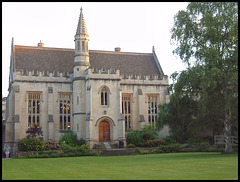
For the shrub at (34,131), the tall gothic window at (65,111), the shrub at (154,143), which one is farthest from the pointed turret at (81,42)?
the shrub at (154,143)

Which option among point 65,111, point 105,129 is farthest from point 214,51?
Result: point 65,111

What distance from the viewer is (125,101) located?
42.0 m

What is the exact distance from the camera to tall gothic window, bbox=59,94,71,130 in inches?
1555

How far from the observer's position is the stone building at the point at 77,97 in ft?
124

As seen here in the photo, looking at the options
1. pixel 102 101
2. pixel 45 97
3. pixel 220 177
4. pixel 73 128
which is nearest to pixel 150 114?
pixel 102 101

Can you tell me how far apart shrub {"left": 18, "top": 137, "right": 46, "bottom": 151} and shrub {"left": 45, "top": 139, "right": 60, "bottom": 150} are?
0.63 metres

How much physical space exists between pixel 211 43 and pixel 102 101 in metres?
15.2

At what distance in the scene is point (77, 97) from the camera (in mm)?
38812

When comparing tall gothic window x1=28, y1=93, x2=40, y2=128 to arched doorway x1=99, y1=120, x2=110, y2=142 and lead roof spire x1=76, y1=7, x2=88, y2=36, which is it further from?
lead roof spire x1=76, y1=7, x2=88, y2=36

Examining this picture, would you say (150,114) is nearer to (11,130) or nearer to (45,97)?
(45,97)

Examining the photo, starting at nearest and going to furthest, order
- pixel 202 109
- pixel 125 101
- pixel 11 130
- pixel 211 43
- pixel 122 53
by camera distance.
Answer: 1. pixel 202 109
2. pixel 211 43
3. pixel 11 130
4. pixel 125 101
5. pixel 122 53

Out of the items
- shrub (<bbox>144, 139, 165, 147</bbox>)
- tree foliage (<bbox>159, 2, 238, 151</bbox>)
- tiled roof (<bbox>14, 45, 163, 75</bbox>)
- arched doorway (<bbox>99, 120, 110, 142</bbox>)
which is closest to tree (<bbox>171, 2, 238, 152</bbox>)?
tree foliage (<bbox>159, 2, 238, 151</bbox>)

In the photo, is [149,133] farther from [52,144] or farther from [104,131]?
[52,144]

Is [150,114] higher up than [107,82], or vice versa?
[107,82]
